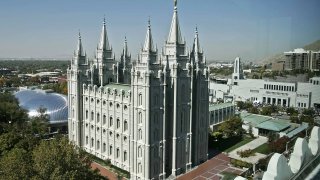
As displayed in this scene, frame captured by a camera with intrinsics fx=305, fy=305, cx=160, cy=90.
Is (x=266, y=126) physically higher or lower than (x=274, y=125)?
lower

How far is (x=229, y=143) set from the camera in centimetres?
3575

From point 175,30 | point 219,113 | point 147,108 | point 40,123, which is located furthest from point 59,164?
point 219,113

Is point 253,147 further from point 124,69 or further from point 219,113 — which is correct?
point 124,69

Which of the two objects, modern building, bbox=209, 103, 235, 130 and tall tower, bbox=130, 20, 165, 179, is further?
modern building, bbox=209, 103, 235, 130

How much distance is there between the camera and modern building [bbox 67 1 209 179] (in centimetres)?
2452

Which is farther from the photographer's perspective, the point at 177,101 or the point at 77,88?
the point at 77,88

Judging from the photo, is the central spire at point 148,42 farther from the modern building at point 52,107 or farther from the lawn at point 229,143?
the modern building at point 52,107

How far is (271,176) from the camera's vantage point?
6.84 meters

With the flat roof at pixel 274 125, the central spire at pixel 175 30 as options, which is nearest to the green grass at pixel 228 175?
the central spire at pixel 175 30

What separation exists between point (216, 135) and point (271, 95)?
23.5m

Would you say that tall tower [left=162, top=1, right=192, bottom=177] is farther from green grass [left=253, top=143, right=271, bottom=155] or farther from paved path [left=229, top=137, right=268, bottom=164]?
green grass [left=253, top=143, right=271, bottom=155]

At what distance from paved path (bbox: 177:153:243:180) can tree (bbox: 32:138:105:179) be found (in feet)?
31.5

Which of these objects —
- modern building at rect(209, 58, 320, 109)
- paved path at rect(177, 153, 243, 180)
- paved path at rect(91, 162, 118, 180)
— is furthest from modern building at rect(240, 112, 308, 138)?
paved path at rect(91, 162, 118, 180)

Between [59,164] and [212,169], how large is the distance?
14540mm
